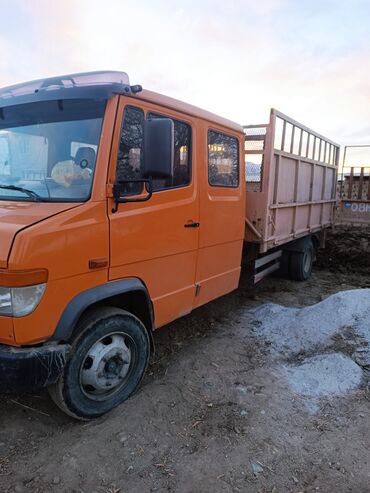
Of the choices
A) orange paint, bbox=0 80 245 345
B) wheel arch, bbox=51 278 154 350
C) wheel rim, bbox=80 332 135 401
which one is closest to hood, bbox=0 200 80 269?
orange paint, bbox=0 80 245 345

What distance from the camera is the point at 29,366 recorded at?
2.48 m

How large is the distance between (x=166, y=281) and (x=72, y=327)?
109 centimetres

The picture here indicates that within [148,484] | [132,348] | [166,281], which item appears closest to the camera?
[148,484]

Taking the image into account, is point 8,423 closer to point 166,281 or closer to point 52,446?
point 52,446

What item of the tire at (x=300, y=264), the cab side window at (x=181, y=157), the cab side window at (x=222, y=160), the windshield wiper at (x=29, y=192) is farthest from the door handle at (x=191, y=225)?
the tire at (x=300, y=264)

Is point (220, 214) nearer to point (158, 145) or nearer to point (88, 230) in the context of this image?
point (158, 145)

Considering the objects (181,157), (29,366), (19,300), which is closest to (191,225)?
(181,157)

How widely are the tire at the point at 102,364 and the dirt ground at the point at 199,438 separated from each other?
153 millimetres

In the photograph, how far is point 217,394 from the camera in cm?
339

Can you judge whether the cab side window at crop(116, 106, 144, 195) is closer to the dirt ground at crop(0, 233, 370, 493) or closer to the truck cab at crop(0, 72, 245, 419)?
the truck cab at crop(0, 72, 245, 419)

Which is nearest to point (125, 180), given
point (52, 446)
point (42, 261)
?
point (42, 261)

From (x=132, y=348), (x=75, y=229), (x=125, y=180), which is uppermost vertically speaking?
(x=125, y=180)

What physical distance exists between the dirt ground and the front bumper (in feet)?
1.82

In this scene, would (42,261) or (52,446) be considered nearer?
(42,261)
